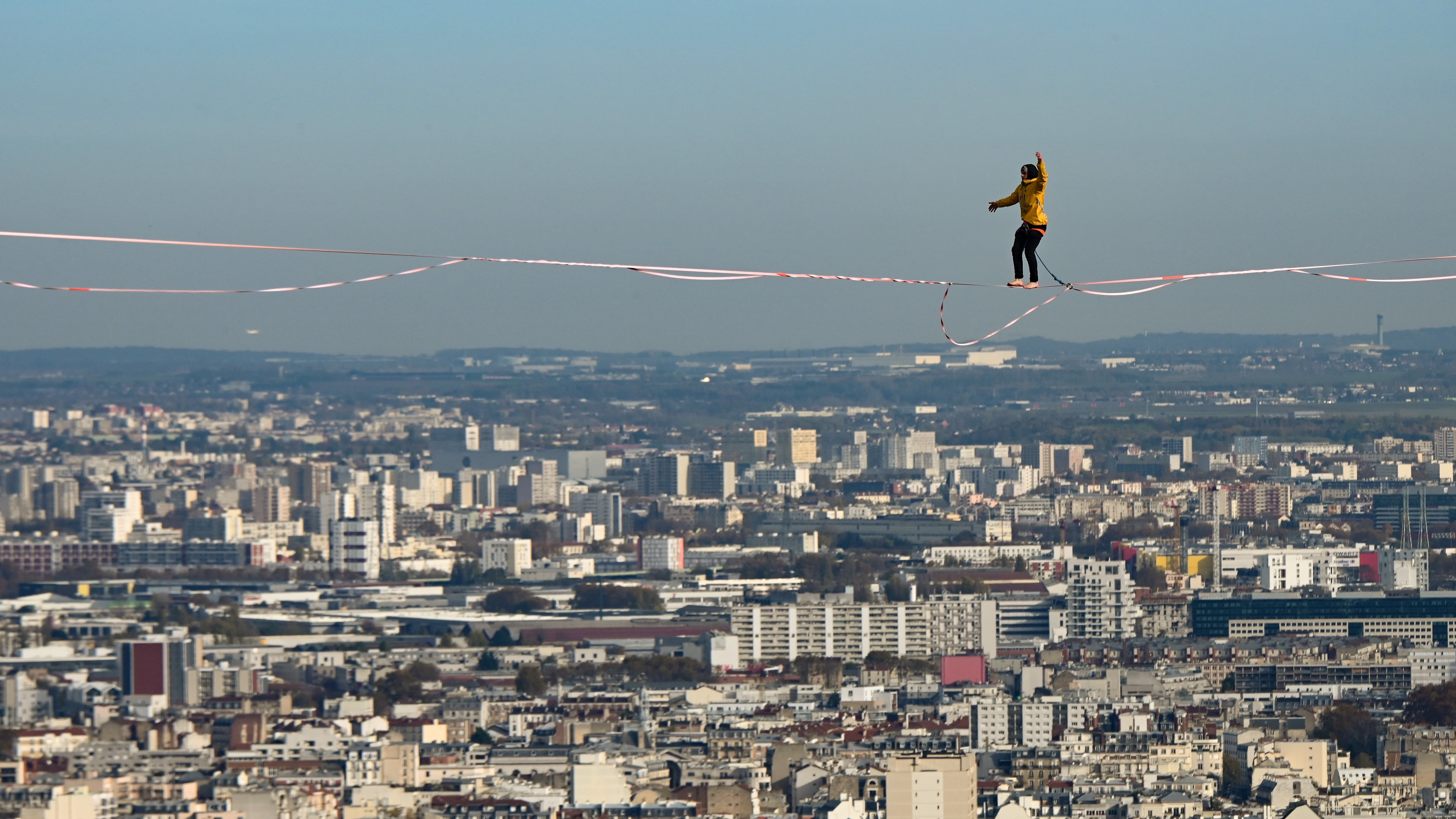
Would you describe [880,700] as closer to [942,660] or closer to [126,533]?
[942,660]

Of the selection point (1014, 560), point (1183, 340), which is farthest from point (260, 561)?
point (1183, 340)

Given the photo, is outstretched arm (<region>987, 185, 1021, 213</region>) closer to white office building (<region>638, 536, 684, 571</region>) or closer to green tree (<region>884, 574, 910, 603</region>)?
green tree (<region>884, 574, 910, 603</region>)

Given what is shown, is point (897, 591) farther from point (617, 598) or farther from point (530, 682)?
point (530, 682)

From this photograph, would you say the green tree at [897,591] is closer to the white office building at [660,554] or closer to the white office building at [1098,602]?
the white office building at [1098,602]

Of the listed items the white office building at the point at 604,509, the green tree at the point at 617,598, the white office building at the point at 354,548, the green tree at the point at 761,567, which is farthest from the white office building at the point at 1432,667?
the white office building at the point at 604,509

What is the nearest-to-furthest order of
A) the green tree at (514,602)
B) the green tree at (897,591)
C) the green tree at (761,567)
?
the green tree at (897,591)
the green tree at (514,602)
the green tree at (761,567)

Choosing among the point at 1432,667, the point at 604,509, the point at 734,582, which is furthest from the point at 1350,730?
the point at 604,509
